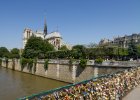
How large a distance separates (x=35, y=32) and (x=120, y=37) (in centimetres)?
4288

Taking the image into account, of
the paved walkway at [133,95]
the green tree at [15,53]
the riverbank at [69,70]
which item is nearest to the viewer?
the paved walkway at [133,95]

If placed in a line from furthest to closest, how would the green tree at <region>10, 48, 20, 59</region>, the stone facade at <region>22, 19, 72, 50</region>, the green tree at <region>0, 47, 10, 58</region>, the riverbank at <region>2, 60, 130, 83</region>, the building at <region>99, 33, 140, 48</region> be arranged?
the building at <region>99, 33, 140, 48</region>
the stone facade at <region>22, 19, 72, 50</region>
the green tree at <region>0, 47, 10, 58</region>
the green tree at <region>10, 48, 20, 59</region>
the riverbank at <region>2, 60, 130, 83</region>

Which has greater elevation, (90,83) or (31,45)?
(31,45)

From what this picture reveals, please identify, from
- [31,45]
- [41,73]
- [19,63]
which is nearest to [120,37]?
[31,45]

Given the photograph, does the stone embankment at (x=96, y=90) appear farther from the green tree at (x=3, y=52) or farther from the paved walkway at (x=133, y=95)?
the green tree at (x=3, y=52)

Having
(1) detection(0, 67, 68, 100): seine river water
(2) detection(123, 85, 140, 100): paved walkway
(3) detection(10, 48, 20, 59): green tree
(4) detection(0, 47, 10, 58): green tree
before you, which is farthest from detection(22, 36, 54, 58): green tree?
(2) detection(123, 85, 140, 100): paved walkway

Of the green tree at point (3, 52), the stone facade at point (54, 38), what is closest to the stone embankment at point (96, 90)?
the green tree at point (3, 52)

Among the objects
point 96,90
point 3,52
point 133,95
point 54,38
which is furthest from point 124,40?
point 96,90

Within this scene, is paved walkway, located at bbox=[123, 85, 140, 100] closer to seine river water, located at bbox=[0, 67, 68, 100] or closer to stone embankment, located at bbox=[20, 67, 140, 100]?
stone embankment, located at bbox=[20, 67, 140, 100]

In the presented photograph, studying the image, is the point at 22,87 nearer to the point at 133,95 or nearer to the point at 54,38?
the point at 133,95

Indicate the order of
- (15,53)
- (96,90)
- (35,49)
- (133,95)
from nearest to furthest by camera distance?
(96,90) → (133,95) → (35,49) → (15,53)

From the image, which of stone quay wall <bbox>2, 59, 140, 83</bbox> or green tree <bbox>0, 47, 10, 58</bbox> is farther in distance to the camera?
green tree <bbox>0, 47, 10, 58</bbox>

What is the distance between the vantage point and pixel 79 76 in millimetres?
38969

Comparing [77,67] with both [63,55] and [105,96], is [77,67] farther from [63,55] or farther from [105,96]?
[105,96]
